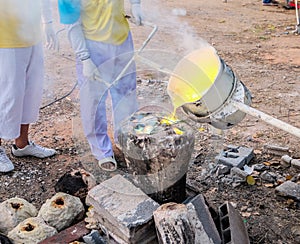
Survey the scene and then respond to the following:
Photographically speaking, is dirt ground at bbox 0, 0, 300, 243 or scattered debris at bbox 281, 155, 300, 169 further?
scattered debris at bbox 281, 155, 300, 169

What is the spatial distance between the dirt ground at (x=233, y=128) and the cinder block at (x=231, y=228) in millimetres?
248

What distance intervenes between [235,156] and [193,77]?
1244mm

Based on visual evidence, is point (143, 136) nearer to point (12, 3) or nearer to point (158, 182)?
point (158, 182)

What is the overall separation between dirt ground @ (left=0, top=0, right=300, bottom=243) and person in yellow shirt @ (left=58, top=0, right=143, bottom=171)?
120 mm

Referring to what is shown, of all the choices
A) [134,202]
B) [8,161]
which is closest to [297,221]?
[134,202]

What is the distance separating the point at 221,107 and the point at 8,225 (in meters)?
1.40

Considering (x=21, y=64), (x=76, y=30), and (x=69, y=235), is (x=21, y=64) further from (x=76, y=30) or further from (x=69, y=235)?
(x=69, y=235)

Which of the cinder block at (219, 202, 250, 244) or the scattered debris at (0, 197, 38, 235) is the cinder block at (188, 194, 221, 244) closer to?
the cinder block at (219, 202, 250, 244)

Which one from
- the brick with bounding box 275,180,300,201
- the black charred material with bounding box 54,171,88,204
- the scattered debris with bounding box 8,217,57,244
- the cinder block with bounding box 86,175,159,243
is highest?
the cinder block with bounding box 86,175,159,243

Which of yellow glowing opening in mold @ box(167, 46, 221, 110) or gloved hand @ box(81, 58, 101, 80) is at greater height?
yellow glowing opening in mold @ box(167, 46, 221, 110)

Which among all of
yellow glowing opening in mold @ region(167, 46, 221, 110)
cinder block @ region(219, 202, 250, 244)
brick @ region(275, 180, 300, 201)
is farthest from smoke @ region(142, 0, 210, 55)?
cinder block @ region(219, 202, 250, 244)

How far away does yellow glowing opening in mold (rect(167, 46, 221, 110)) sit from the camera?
254cm

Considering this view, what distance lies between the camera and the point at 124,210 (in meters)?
2.42

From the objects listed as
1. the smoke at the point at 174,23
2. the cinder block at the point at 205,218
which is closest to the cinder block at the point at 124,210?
the cinder block at the point at 205,218
